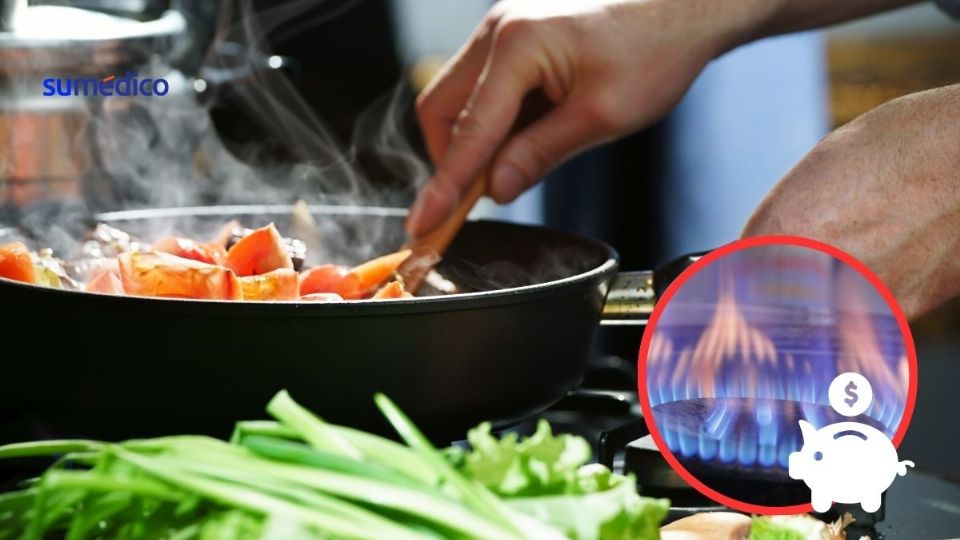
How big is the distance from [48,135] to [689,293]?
110 cm

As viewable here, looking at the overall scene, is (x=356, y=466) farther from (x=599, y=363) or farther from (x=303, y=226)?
(x=599, y=363)

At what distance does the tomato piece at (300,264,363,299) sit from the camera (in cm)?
136

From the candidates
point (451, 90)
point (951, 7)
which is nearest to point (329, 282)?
point (451, 90)

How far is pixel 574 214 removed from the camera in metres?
2.96

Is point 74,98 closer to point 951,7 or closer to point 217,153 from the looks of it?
point 217,153

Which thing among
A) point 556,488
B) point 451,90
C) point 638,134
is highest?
point 451,90

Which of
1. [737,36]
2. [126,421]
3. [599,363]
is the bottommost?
[599,363]

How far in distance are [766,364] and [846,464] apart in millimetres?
109

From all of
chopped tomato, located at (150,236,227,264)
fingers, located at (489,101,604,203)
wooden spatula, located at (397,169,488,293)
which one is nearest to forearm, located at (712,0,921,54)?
fingers, located at (489,101,604,203)

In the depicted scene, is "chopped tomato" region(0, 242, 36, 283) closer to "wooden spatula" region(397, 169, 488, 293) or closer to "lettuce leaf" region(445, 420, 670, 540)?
"wooden spatula" region(397, 169, 488, 293)

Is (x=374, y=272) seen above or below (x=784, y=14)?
below

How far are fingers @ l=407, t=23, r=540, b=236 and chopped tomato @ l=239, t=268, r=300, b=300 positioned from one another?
0.42m

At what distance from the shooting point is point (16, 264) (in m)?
1.22

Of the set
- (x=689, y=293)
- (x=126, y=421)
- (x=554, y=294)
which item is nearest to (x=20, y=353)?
(x=126, y=421)
